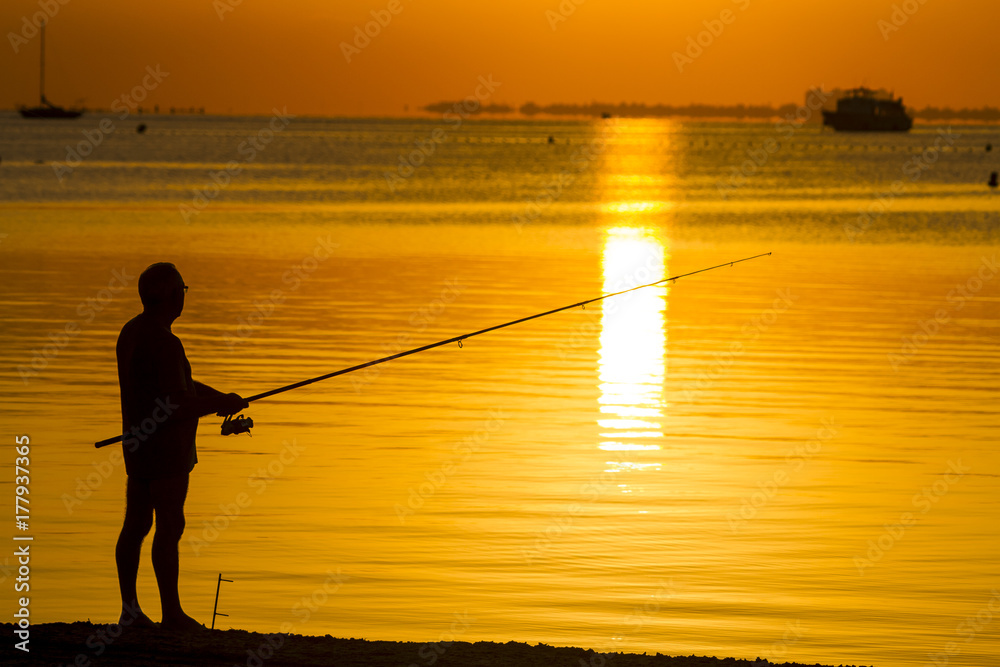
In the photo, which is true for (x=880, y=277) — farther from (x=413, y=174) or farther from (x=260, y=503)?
(x=413, y=174)

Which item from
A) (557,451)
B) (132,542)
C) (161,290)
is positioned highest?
(557,451)

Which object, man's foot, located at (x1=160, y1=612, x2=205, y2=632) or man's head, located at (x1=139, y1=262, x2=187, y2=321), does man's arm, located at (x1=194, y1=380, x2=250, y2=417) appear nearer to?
man's head, located at (x1=139, y1=262, x2=187, y2=321)

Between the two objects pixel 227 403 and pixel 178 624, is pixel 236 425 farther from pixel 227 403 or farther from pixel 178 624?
pixel 178 624

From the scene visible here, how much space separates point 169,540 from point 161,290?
39.4 inches

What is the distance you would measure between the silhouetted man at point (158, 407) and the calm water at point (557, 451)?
47.9 inches

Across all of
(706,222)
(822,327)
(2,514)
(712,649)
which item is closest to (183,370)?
(712,649)

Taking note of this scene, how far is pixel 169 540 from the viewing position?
228 inches

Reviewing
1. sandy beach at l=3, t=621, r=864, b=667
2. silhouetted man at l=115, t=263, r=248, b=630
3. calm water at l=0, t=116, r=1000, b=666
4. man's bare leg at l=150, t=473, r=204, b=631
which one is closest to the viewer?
sandy beach at l=3, t=621, r=864, b=667

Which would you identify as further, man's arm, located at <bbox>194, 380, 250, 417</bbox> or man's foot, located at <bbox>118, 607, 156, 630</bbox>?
man's foot, located at <bbox>118, 607, 156, 630</bbox>

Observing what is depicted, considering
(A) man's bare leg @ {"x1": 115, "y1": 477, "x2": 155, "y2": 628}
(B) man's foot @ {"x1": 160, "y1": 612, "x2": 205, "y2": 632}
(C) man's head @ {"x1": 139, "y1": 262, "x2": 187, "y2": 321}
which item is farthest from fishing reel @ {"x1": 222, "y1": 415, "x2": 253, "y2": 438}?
(B) man's foot @ {"x1": 160, "y1": 612, "x2": 205, "y2": 632}

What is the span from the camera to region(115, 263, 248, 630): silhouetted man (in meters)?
5.57

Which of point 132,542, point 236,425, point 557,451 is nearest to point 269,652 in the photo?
point 132,542

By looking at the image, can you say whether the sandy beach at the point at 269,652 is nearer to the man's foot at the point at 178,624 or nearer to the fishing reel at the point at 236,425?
the man's foot at the point at 178,624

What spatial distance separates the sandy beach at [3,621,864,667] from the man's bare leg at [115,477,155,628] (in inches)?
4.7
